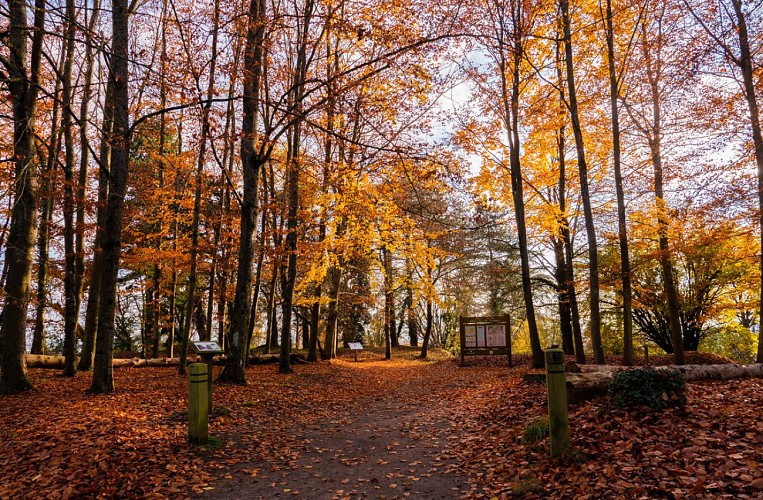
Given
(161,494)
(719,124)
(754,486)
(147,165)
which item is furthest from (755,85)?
(147,165)

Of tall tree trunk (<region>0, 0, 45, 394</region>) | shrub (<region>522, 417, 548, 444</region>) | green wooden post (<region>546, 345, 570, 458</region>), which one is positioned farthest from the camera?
tall tree trunk (<region>0, 0, 45, 394</region>)

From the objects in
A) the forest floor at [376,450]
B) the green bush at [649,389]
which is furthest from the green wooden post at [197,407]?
the green bush at [649,389]

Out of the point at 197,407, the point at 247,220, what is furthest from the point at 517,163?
the point at 197,407

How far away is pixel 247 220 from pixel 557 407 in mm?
8095

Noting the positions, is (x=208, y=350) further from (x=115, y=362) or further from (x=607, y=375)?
(x=115, y=362)

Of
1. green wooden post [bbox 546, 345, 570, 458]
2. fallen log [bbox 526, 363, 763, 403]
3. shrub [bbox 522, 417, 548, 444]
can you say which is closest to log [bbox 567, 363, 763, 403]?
fallen log [bbox 526, 363, 763, 403]

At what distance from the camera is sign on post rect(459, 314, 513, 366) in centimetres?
1673

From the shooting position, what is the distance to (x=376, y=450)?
6.25 metres

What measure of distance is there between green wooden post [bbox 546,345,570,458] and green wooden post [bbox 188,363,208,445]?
435cm

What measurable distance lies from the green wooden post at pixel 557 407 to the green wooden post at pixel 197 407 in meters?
4.35

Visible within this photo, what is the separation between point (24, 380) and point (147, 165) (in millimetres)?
14665

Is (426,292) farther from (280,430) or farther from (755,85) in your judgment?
(755,85)

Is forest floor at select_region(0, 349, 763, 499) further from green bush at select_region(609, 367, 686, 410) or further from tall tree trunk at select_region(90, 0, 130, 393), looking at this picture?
tall tree trunk at select_region(90, 0, 130, 393)

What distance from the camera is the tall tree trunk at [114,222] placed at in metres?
8.46
